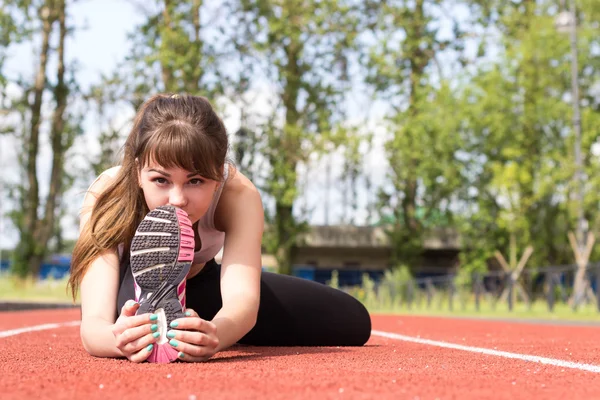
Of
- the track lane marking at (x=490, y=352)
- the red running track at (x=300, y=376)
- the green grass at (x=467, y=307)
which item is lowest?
the green grass at (x=467, y=307)

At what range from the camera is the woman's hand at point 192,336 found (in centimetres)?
331

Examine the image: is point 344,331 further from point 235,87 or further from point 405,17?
point 405,17

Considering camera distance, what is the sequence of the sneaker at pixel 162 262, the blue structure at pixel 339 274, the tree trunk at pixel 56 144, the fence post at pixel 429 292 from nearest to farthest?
the sneaker at pixel 162 262
the fence post at pixel 429 292
the tree trunk at pixel 56 144
the blue structure at pixel 339 274

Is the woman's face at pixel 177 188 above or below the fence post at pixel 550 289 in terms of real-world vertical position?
above

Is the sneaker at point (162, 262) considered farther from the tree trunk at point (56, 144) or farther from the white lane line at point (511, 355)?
the tree trunk at point (56, 144)

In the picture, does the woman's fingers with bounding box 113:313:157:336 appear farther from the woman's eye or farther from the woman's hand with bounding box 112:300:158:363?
the woman's eye

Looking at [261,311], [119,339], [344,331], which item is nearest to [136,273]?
[119,339]

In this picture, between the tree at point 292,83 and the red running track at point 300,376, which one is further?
the tree at point 292,83

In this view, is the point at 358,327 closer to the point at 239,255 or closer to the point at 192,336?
the point at 239,255

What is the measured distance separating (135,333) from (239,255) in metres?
0.78

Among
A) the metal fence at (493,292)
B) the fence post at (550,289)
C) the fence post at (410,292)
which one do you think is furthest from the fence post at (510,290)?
the fence post at (410,292)

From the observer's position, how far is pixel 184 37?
1118 inches

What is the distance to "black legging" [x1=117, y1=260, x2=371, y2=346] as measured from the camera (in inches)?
179

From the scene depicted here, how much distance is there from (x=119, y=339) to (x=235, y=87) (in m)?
26.6
